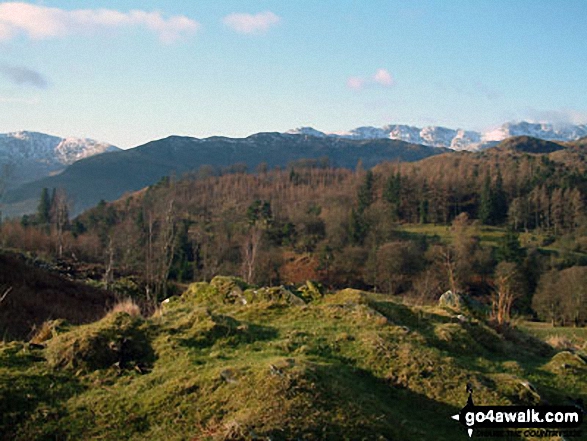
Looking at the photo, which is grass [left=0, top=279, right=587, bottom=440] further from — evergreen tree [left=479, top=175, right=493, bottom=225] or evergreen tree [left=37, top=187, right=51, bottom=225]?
evergreen tree [left=37, top=187, right=51, bottom=225]

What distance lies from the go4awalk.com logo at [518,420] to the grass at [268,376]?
0.19 metres

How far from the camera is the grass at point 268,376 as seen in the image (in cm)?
578

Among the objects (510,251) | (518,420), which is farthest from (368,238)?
(518,420)

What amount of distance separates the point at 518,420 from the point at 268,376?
12.8 feet

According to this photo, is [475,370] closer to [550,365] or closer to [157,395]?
[550,365]

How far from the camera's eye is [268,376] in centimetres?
658

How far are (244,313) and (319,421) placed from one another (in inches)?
231

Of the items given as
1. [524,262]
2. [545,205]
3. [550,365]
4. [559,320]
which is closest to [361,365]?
[550,365]

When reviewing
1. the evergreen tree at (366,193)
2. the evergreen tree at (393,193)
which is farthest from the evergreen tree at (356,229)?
the evergreen tree at (393,193)

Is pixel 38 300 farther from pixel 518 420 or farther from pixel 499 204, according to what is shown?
pixel 499 204

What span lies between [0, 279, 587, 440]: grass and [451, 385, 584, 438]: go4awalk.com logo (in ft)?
0.63

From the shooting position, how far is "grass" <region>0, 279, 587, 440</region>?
5777mm

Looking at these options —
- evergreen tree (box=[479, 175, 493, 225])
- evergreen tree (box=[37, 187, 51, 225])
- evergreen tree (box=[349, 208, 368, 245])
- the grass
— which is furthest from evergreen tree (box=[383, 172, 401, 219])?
the grass

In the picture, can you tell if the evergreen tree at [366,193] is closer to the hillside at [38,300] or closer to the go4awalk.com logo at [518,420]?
the hillside at [38,300]
